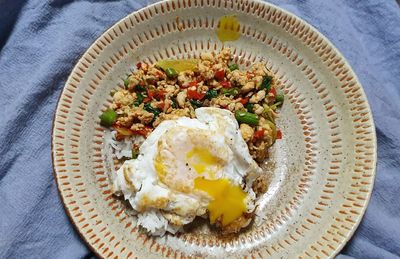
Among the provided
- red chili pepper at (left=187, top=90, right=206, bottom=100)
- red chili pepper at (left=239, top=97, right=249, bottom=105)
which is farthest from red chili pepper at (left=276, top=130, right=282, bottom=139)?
red chili pepper at (left=187, top=90, right=206, bottom=100)

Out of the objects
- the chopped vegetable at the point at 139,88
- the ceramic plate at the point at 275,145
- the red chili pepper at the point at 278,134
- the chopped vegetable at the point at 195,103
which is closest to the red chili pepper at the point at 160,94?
the chopped vegetable at the point at 139,88

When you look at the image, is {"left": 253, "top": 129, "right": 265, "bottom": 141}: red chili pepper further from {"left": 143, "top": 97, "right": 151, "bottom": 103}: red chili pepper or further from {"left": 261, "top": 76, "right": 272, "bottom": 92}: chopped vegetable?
{"left": 143, "top": 97, "right": 151, "bottom": 103}: red chili pepper

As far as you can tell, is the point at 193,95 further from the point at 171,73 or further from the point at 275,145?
the point at 275,145

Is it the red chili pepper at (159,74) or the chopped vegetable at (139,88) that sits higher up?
the red chili pepper at (159,74)

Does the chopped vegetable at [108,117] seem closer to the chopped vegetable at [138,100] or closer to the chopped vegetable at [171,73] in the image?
the chopped vegetable at [138,100]

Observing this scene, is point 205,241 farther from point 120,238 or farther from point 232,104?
point 232,104

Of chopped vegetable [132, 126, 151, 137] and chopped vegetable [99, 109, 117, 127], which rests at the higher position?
chopped vegetable [132, 126, 151, 137]
